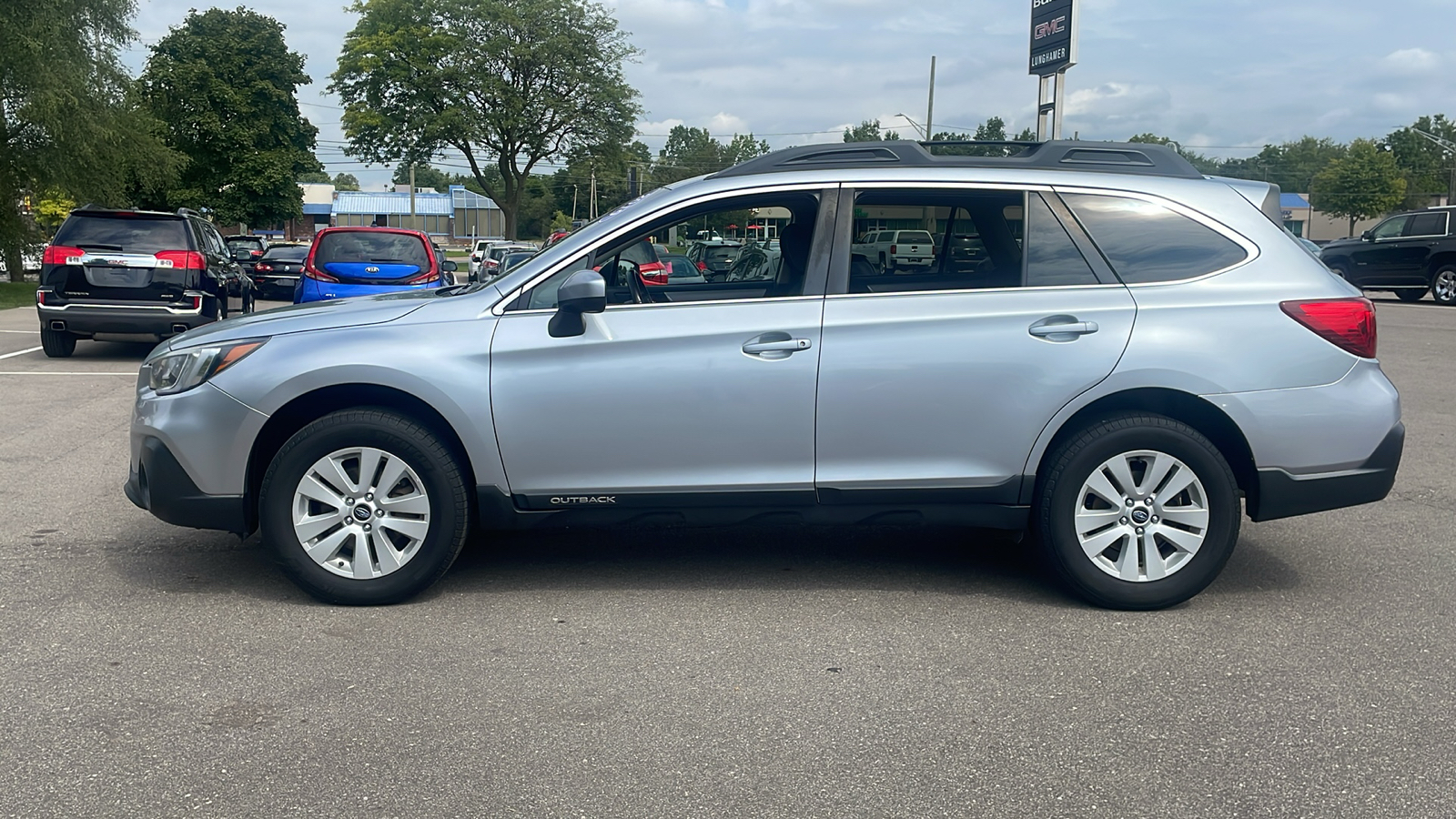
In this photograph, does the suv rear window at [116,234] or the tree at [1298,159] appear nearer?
the suv rear window at [116,234]

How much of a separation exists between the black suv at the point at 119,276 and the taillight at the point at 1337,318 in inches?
471

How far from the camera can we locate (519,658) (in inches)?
174

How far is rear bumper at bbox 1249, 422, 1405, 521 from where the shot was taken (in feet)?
16.5

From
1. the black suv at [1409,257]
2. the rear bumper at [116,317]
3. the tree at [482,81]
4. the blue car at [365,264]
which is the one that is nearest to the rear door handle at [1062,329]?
the blue car at [365,264]

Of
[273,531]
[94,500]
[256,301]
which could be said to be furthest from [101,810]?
[256,301]

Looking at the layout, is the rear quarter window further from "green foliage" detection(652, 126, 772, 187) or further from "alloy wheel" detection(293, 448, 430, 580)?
"green foliage" detection(652, 126, 772, 187)

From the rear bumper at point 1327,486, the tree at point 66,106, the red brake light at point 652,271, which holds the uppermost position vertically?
the tree at point 66,106

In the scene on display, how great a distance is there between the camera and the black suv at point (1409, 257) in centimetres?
2475

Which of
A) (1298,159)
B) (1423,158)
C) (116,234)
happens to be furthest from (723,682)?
(1298,159)

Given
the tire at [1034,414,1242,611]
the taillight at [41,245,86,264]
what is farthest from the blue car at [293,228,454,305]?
the tire at [1034,414,1242,611]

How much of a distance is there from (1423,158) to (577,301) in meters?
132

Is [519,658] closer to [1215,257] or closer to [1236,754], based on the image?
[1236,754]

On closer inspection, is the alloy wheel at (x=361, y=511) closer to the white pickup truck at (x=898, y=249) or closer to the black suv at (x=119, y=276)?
the white pickup truck at (x=898, y=249)

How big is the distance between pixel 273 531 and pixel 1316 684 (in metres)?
3.90
